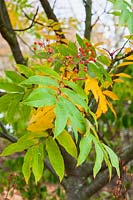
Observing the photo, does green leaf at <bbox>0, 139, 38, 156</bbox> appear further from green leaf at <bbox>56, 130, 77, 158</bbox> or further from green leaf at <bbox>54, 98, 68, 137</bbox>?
green leaf at <bbox>54, 98, 68, 137</bbox>

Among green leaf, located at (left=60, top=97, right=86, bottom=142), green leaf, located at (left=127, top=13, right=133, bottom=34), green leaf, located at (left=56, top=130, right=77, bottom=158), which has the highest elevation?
green leaf, located at (left=127, top=13, right=133, bottom=34)

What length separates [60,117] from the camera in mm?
768

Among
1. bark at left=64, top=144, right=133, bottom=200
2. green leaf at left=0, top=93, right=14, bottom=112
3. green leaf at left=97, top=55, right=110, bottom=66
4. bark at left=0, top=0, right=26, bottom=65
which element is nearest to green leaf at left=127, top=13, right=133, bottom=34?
green leaf at left=97, top=55, right=110, bottom=66

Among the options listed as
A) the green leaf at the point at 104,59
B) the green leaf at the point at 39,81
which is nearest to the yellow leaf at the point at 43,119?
the green leaf at the point at 39,81

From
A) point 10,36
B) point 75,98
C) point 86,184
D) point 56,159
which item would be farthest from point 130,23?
A: point 86,184

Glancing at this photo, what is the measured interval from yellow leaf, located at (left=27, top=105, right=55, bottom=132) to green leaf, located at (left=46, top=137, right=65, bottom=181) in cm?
4

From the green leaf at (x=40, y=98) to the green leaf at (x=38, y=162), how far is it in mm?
246

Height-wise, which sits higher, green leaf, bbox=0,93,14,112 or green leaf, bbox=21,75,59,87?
green leaf, bbox=21,75,59,87

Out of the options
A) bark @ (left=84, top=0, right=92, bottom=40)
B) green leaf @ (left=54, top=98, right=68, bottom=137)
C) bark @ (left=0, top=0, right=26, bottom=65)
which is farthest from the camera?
bark @ (left=84, top=0, right=92, bottom=40)

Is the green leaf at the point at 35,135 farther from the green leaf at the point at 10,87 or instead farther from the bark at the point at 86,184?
the bark at the point at 86,184

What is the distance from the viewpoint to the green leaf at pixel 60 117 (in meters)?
0.75

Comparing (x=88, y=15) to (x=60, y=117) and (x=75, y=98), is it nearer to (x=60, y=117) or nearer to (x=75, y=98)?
(x=75, y=98)

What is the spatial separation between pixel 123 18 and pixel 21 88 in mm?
338

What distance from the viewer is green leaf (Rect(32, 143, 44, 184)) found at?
3.29ft
